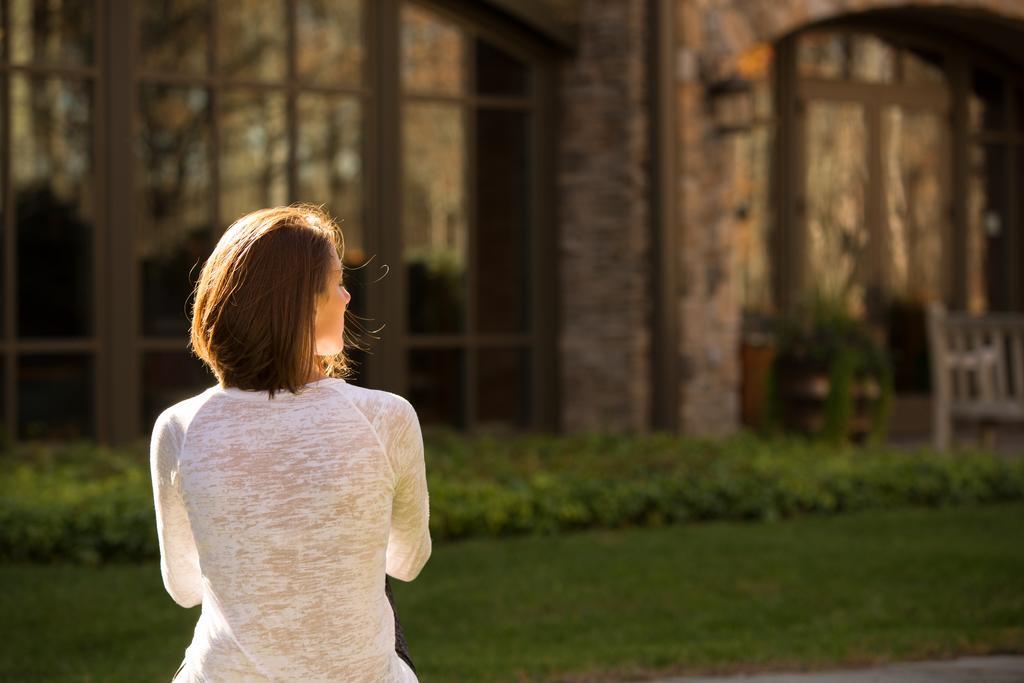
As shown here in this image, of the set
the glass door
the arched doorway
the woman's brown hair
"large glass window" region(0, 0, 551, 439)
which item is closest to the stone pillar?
"large glass window" region(0, 0, 551, 439)

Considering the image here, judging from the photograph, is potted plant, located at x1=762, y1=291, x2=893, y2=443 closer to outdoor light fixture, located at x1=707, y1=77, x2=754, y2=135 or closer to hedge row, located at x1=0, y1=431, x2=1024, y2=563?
hedge row, located at x1=0, y1=431, x2=1024, y2=563

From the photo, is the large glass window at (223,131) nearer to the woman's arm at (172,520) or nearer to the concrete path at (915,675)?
the concrete path at (915,675)

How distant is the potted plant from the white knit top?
22.9 feet

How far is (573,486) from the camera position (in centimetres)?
635

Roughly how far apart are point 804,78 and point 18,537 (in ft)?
24.4

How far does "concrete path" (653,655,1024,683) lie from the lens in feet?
12.2

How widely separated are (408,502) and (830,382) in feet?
22.8

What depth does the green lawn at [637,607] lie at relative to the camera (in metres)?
4.03

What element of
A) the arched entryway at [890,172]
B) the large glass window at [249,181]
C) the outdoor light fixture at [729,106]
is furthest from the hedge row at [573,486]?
the arched entryway at [890,172]

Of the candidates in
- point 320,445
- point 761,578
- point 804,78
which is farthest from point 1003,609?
point 804,78

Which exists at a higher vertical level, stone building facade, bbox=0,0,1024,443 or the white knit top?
stone building facade, bbox=0,0,1024,443

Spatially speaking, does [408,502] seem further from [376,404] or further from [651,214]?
[651,214]

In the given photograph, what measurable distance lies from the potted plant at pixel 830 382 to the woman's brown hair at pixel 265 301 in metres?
7.07

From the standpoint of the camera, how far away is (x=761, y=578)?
5.19 metres
